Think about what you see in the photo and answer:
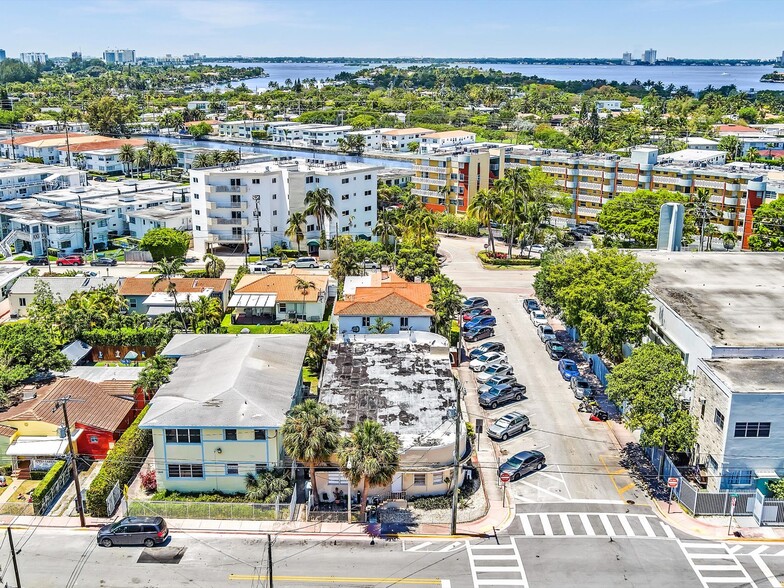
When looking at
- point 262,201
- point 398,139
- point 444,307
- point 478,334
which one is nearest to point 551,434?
point 444,307

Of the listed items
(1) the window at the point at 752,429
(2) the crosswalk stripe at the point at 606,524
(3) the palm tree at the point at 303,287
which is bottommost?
(2) the crosswalk stripe at the point at 606,524

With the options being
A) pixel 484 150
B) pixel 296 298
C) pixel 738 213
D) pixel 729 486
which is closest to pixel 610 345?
pixel 729 486

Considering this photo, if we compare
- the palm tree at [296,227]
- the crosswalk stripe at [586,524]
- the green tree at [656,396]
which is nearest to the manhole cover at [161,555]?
the crosswalk stripe at [586,524]

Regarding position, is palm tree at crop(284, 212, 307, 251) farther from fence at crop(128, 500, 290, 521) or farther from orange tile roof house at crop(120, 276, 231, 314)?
fence at crop(128, 500, 290, 521)

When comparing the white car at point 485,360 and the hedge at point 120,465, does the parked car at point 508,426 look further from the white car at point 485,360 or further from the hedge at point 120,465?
the hedge at point 120,465

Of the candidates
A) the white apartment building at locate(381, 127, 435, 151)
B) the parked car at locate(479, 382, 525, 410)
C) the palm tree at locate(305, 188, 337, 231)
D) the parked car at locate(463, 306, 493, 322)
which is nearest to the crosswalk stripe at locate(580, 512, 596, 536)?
the parked car at locate(479, 382, 525, 410)

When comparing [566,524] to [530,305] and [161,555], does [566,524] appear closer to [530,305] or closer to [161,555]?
[161,555]

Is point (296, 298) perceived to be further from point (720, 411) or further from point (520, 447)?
point (720, 411)

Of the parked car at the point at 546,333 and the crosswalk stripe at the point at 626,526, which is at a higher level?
the parked car at the point at 546,333
